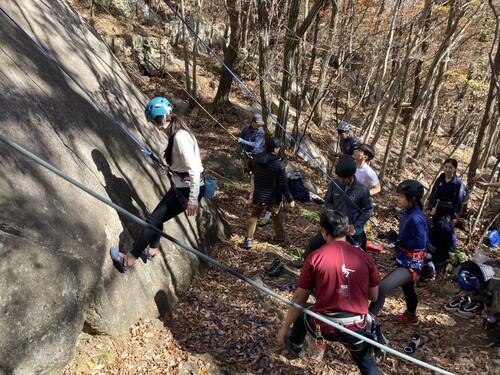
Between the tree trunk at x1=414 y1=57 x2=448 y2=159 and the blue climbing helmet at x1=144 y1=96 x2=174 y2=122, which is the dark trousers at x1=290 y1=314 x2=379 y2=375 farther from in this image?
the tree trunk at x1=414 y1=57 x2=448 y2=159

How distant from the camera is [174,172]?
15.5 ft

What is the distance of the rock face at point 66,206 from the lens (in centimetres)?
329

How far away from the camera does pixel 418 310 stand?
6.11 metres

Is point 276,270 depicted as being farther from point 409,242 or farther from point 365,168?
point 409,242

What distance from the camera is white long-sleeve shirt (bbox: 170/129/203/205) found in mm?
4441

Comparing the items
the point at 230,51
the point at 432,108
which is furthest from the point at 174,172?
the point at 432,108

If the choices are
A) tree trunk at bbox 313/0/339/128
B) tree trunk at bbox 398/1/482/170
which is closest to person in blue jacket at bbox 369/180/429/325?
tree trunk at bbox 398/1/482/170

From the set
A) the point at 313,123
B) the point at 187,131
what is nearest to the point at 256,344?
the point at 187,131

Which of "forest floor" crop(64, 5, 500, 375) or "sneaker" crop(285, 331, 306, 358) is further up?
"sneaker" crop(285, 331, 306, 358)

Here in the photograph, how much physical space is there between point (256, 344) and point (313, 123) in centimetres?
1512

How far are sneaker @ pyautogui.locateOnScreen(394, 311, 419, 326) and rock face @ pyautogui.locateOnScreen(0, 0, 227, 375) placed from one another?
10.8 ft

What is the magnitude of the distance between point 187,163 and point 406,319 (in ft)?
13.2

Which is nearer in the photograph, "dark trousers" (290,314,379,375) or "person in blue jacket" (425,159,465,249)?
"dark trousers" (290,314,379,375)

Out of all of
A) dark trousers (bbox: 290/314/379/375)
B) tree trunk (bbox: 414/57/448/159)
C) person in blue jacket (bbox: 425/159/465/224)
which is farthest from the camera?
tree trunk (bbox: 414/57/448/159)
